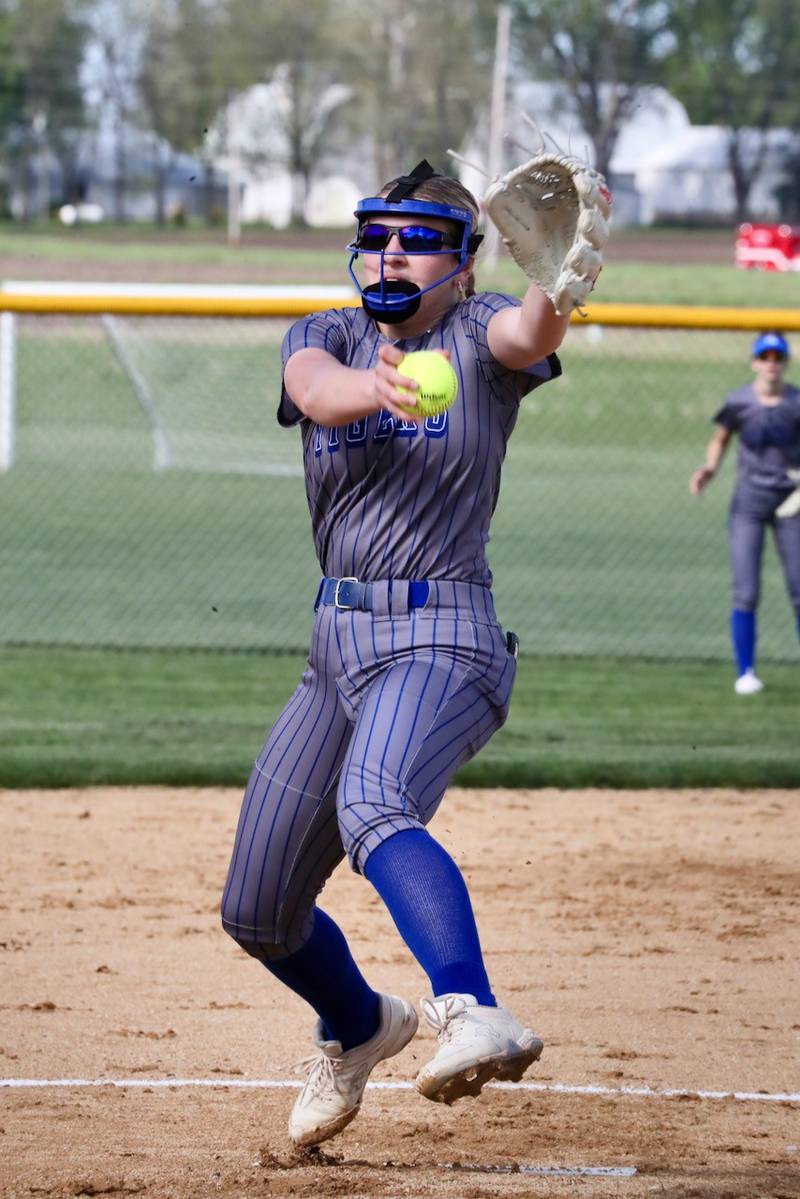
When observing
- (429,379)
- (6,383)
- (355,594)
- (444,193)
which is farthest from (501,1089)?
(6,383)

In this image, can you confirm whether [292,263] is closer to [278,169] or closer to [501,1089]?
[278,169]

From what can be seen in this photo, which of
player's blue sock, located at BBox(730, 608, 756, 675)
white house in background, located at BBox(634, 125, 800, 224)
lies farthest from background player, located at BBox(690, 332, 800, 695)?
white house in background, located at BBox(634, 125, 800, 224)

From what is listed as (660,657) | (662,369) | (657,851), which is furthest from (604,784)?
(662,369)

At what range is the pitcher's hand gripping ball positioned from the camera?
301cm

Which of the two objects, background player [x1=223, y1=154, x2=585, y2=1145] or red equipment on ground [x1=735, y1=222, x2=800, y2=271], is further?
red equipment on ground [x1=735, y1=222, x2=800, y2=271]

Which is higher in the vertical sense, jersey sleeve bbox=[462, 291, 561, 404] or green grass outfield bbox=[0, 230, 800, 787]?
jersey sleeve bbox=[462, 291, 561, 404]

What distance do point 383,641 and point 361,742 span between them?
0.69 feet

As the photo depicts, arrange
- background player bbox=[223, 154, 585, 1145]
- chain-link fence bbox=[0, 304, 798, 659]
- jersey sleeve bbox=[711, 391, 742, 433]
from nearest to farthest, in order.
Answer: background player bbox=[223, 154, 585, 1145] < jersey sleeve bbox=[711, 391, 742, 433] < chain-link fence bbox=[0, 304, 798, 659]

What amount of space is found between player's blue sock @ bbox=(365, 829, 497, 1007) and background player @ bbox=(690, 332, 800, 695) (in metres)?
6.69

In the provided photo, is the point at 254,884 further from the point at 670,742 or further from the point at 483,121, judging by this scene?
the point at 483,121

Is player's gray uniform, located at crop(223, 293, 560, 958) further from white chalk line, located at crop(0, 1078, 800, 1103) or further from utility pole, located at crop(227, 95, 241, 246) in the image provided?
utility pole, located at crop(227, 95, 241, 246)

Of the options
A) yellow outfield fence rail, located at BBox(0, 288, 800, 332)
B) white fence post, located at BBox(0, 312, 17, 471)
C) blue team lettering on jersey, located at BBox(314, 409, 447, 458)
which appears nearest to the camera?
blue team lettering on jersey, located at BBox(314, 409, 447, 458)

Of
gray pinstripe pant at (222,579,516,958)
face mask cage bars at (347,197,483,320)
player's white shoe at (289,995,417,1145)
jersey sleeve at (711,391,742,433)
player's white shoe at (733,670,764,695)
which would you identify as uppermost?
face mask cage bars at (347,197,483,320)

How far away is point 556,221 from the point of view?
3.22 m
